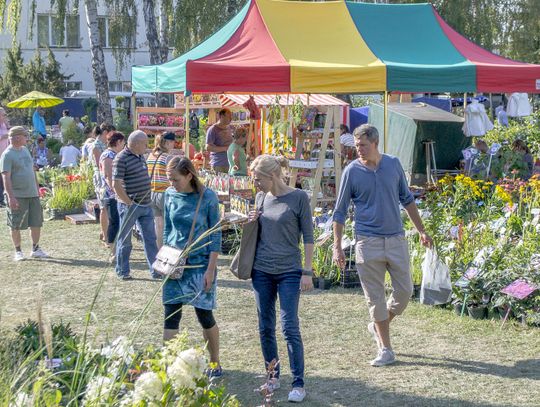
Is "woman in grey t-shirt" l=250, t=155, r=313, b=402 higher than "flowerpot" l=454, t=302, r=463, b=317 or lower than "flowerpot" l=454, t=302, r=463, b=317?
higher

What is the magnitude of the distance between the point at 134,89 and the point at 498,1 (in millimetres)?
19286

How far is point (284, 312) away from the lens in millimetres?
5699

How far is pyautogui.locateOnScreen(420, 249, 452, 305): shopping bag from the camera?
764 cm

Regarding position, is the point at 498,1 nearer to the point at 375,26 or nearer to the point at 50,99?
the point at 50,99

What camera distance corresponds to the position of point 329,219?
10.6 m

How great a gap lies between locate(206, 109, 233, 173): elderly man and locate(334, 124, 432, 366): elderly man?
6972 mm

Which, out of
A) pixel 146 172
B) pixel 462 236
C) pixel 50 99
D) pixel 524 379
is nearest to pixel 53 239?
pixel 146 172

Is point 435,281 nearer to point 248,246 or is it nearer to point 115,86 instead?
point 248,246

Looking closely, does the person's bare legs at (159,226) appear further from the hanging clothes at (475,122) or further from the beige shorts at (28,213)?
the hanging clothes at (475,122)

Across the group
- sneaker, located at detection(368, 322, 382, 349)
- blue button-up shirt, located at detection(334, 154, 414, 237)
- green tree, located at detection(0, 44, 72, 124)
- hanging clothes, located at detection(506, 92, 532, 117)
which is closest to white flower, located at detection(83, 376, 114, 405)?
blue button-up shirt, located at detection(334, 154, 414, 237)

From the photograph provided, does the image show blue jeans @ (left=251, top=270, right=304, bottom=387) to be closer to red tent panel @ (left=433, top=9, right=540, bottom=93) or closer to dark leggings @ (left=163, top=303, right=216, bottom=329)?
dark leggings @ (left=163, top=303, right=216, bottom=329)

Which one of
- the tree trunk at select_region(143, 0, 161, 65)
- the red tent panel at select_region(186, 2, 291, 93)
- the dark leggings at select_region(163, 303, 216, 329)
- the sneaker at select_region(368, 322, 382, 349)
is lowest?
the sneaker at select_region(368, 322, 382, 349)

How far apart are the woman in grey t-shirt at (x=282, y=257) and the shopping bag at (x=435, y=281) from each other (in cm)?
221

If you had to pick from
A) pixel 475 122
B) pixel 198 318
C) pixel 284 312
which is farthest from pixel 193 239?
pixel 475 122
